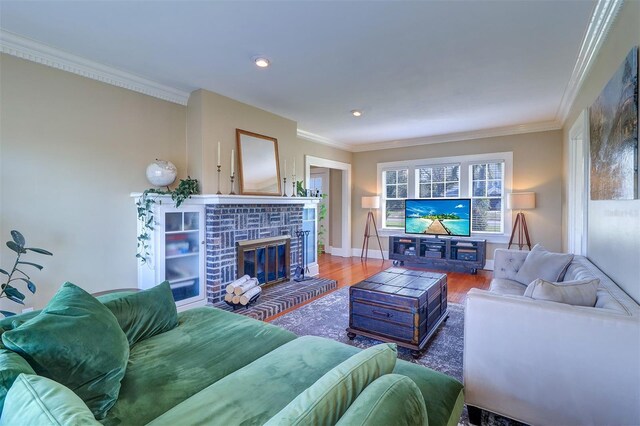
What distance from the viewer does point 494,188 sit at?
570 cm

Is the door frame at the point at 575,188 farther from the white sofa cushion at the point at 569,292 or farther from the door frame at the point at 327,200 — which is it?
the door frame at the point at 327,200

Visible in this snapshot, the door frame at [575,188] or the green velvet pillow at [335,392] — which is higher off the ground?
the door frame at [575,188]

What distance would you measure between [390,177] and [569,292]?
5.24 m

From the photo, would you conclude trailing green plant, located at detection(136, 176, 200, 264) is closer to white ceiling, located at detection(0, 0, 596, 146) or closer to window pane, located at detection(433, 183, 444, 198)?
white ceiling, located at detection(0, 0, 596, 146)

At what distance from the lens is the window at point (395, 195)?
21.9ft

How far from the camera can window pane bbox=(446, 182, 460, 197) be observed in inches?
237

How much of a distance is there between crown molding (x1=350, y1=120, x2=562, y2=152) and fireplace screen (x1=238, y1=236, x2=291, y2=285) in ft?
11.0

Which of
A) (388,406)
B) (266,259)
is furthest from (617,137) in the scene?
(266,259)

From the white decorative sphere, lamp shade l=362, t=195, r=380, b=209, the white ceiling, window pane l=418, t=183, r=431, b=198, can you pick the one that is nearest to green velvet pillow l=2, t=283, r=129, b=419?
the white ceiling

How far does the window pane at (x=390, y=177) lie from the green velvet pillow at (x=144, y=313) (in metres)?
5.61

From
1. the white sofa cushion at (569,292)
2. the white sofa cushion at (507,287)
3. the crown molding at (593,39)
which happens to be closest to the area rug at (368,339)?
the white sofa cushion at (507,287)

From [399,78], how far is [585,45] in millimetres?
1571

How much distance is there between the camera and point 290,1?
2057 mm

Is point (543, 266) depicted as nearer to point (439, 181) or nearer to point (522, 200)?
point (522, 200)
